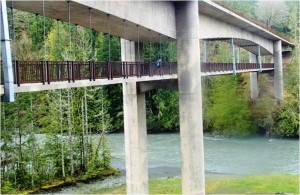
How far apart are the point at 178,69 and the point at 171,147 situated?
1551 centimetres

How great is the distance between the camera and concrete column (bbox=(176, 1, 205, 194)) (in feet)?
65.9

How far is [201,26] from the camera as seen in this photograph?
79.9 feet

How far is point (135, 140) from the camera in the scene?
71.3ft

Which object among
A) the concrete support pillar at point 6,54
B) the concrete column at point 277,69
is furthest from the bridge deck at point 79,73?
the concrete column at point 277,69

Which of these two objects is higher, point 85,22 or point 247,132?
point 85,22

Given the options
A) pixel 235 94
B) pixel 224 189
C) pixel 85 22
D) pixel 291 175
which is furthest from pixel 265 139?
pixel 85 22

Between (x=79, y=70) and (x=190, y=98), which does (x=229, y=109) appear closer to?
(x=190, y=98)

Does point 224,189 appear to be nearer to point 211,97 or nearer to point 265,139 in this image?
point 265,139

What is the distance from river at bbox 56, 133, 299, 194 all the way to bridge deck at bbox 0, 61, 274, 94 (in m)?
8.48

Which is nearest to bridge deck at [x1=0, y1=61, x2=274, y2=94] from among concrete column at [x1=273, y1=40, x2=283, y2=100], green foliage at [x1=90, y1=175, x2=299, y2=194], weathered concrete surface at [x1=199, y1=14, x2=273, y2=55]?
weathered concrete surface at [x1=199, y1=14, x2=273, y2=55]

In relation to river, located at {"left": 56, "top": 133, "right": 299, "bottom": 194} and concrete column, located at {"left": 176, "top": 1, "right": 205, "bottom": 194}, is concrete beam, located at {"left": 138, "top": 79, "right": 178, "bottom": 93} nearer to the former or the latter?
concrete column, located at {"left": 176, "top": 1, "right": 205, "bottom": 194}

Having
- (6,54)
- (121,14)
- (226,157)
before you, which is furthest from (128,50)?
(226,157)

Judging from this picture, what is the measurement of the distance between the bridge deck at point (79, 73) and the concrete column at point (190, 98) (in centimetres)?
70

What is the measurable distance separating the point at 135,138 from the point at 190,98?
3.44m
